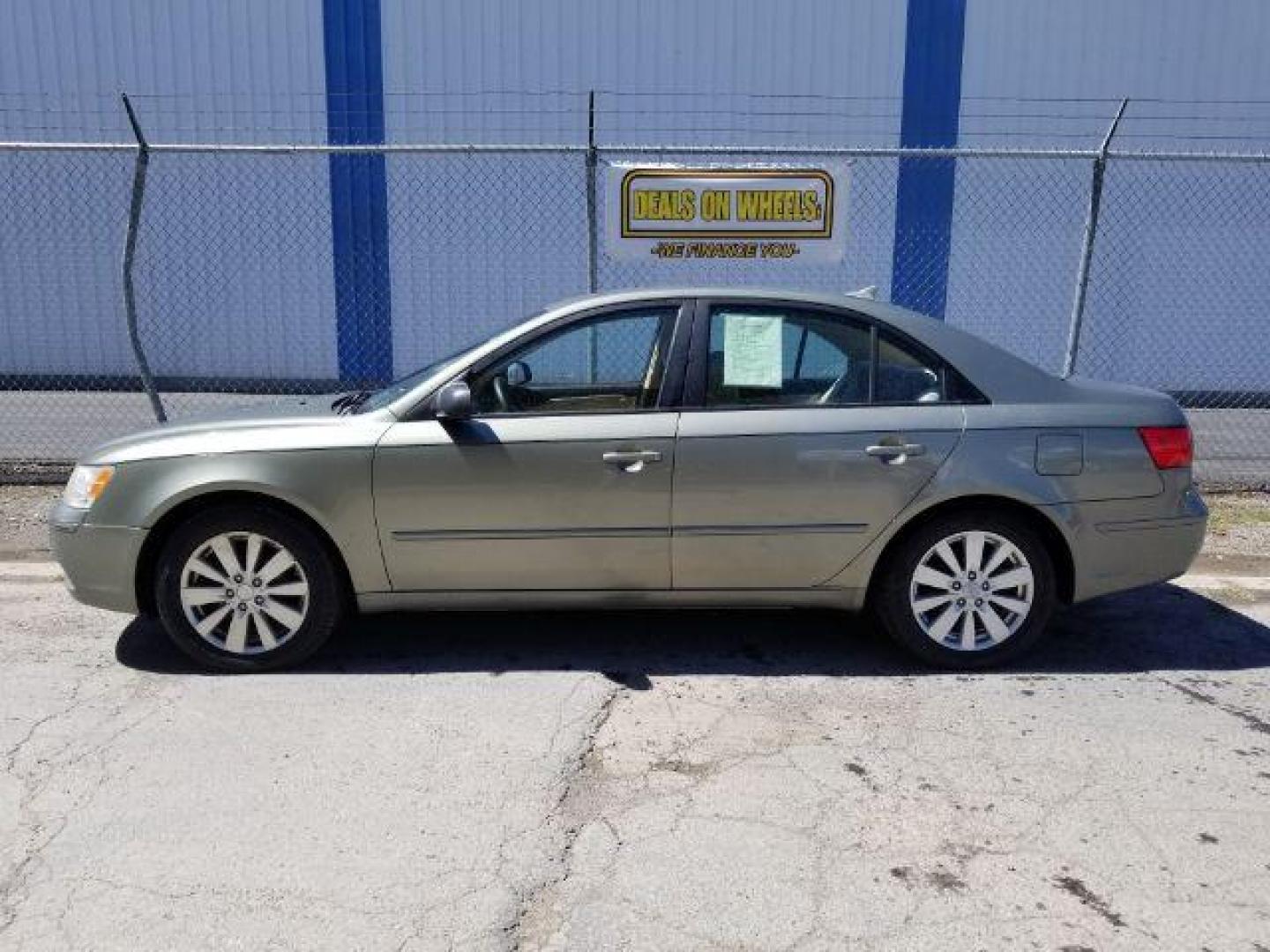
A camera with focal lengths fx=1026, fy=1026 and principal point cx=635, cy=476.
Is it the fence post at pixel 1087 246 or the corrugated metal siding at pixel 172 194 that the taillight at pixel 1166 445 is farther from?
the corrugated metal siding at pixel 172 194

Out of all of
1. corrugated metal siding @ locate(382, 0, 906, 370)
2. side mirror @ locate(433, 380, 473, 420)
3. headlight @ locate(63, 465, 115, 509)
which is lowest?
headlight @ locate(63, 465, 115, 509)

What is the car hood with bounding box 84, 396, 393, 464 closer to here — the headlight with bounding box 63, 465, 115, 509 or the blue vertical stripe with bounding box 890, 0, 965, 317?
the headlight with bounding box 63, 465, 115, 509

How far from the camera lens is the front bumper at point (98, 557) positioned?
13.4 ft

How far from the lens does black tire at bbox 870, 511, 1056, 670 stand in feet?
13.8

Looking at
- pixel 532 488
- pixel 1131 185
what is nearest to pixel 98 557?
pixel 532 488

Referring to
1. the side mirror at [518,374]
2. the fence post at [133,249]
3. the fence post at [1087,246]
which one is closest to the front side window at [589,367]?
the side mirror at [518,374]

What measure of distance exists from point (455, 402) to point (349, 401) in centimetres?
88

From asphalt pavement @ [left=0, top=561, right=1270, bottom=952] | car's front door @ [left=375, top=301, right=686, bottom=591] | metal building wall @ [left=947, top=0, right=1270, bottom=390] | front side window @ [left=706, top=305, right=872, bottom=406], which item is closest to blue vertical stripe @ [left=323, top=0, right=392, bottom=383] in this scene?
metal building wall @ [left=947, top=0, right=1270, bottom=390]

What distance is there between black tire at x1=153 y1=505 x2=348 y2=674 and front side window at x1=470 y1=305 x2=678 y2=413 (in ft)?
2.93

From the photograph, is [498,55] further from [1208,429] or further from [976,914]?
[976,914]

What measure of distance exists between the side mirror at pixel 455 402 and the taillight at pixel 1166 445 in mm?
2725

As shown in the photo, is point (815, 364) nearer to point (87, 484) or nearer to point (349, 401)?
point (349, 401)

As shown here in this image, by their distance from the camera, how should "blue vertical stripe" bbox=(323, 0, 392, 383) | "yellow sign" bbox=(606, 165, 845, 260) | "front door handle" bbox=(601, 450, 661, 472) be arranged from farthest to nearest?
"blue vertical stripe" bbox=(323, 0, 392, 383) < "yellow sign" bbox=(606, 165, 845, 260) < "front door handle" bbox=(601, 450, 661, 472)

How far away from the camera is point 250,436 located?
4074mm
